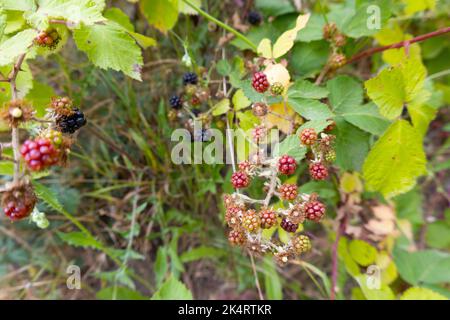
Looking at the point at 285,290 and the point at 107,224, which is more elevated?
the point at 107,224

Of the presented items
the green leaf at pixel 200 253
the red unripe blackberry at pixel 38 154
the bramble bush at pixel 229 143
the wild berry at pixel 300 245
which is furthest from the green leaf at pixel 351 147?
the red unripe blackberry at pixel 38 154

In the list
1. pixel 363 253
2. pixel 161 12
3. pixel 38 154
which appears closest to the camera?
pixel 38 154

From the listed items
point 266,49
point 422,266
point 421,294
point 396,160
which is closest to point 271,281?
point 421,294

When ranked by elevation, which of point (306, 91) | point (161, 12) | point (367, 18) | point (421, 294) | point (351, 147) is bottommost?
point (421, 294)

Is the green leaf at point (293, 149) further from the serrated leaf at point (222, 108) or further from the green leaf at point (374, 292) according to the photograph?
the green leaf at point (374, 292)

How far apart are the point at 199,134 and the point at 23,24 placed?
2.17 ft

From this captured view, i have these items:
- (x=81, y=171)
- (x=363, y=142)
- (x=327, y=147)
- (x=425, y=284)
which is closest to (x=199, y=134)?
(x=327, y=147)

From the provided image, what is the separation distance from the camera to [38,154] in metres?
0.76

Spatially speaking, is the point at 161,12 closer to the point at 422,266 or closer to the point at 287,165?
the point at 287,165

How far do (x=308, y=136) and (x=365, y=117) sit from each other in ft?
1.37

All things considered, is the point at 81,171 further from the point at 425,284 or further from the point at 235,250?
the point at 425,284

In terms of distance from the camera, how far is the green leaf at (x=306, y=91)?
1.16 metres

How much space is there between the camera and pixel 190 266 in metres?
1.97

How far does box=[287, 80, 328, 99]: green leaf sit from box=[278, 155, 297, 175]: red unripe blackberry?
10.7 inches
